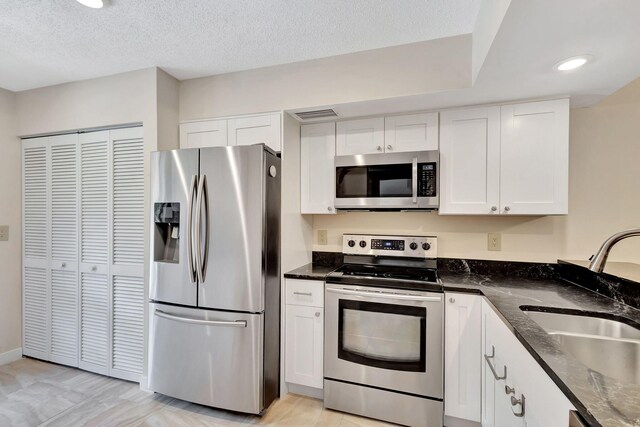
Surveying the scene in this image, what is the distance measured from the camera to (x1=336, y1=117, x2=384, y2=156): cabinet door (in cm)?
A: 220

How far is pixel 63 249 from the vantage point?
2.57 metres

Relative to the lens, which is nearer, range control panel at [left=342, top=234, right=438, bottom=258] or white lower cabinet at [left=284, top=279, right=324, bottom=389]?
white lower cabinet at [left=284, top=279, right=324, bottom=389]

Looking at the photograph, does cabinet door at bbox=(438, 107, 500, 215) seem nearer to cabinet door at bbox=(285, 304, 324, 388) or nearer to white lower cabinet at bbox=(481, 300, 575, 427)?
white lower cabinet at bbox=(481, 300, 575, 427)

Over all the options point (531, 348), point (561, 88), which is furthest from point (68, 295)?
point (561, 88)

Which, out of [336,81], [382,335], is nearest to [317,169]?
[336,81]

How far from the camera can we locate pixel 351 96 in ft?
6.55

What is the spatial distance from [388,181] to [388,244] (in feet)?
1.75

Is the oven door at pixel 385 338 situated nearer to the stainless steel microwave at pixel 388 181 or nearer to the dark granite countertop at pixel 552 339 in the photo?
the dark granite countertop at pixel 552 339

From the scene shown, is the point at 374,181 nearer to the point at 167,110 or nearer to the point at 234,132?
the point at 234,132

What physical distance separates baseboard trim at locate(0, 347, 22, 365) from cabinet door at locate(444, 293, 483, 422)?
3779 mm

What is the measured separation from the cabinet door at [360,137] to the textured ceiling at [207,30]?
1.70 ft

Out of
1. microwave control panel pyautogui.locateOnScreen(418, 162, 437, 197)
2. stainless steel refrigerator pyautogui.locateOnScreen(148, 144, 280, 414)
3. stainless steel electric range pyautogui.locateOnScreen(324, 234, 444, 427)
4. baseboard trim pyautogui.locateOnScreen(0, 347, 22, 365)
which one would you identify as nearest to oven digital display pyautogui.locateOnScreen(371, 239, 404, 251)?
stainless steel electric range pyautogui.locateOnScreen(324, 234, 444, 427)

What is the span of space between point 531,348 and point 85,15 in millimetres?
2747

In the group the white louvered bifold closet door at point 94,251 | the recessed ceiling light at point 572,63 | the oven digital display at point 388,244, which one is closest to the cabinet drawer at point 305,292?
the oven digital display at point 388,244
